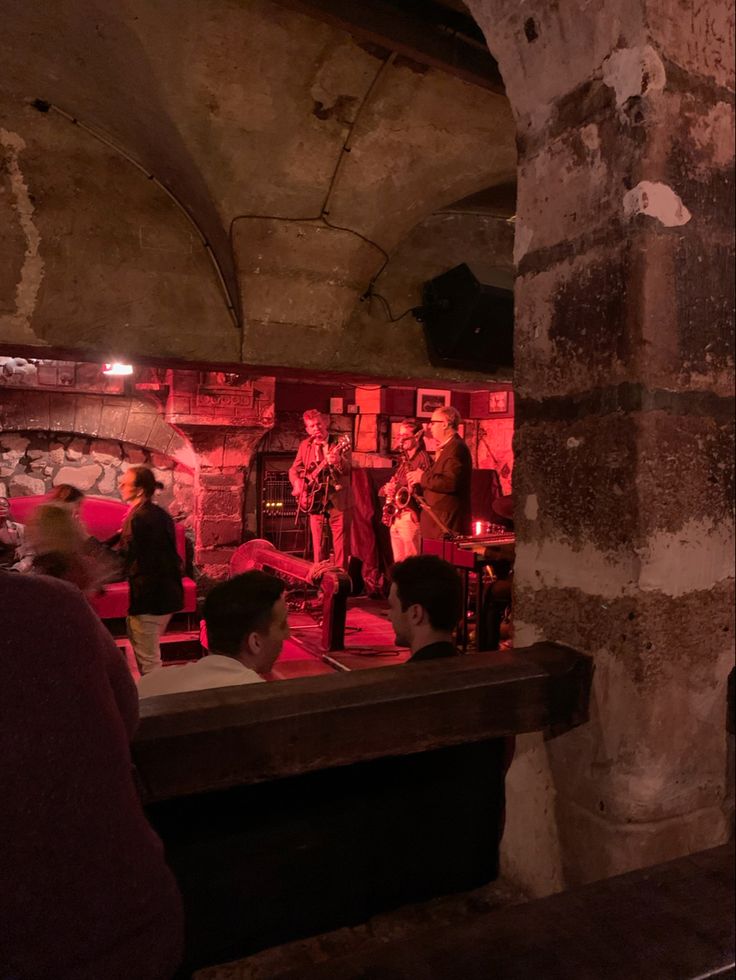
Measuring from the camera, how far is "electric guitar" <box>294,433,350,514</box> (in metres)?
6.86

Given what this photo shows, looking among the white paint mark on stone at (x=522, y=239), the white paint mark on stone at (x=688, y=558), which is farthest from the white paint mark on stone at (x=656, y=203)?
the white paint mark on stone at (x=688, y=558)

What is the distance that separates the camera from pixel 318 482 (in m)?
6.87

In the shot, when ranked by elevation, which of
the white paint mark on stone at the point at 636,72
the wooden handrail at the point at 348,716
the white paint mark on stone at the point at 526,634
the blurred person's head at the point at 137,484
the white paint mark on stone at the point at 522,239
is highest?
the white paint mark on stone at the point at 636,72

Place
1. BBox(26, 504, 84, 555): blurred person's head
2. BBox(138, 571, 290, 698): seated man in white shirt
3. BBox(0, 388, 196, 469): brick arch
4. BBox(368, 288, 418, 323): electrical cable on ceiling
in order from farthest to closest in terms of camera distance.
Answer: BBox(0, 388, 196, 469): brick arch
BBox(368, 288, 418, 323): electrical cable on ceiling
BBox(26, 504, 84, 555): blurred person's head
BBox(138, 571, 290, 698): seated man in white shirt

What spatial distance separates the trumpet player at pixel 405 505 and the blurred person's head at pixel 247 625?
4.03 metres

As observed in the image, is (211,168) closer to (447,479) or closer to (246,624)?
(246,624)

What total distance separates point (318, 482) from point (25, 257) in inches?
149

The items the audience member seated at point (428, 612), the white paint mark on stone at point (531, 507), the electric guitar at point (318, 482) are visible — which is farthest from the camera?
the electric guitar at point (318, 482)

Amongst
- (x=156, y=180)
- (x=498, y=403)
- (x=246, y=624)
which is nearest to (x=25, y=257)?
(x=156, y=180)

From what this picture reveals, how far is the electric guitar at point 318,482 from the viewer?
6855mm

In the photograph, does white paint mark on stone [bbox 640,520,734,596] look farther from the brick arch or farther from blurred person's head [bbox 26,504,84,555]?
the brick arch

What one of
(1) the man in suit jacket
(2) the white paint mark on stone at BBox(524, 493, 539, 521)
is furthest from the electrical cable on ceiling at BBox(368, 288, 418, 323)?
(2) the white paint mark on stone at BBox(524, 493, 539, 521)

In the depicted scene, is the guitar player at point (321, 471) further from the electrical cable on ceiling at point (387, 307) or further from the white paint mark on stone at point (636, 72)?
the white paint mark on stone at point (636, 72)

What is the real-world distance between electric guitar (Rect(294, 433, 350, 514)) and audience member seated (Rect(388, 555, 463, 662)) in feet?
14.6
